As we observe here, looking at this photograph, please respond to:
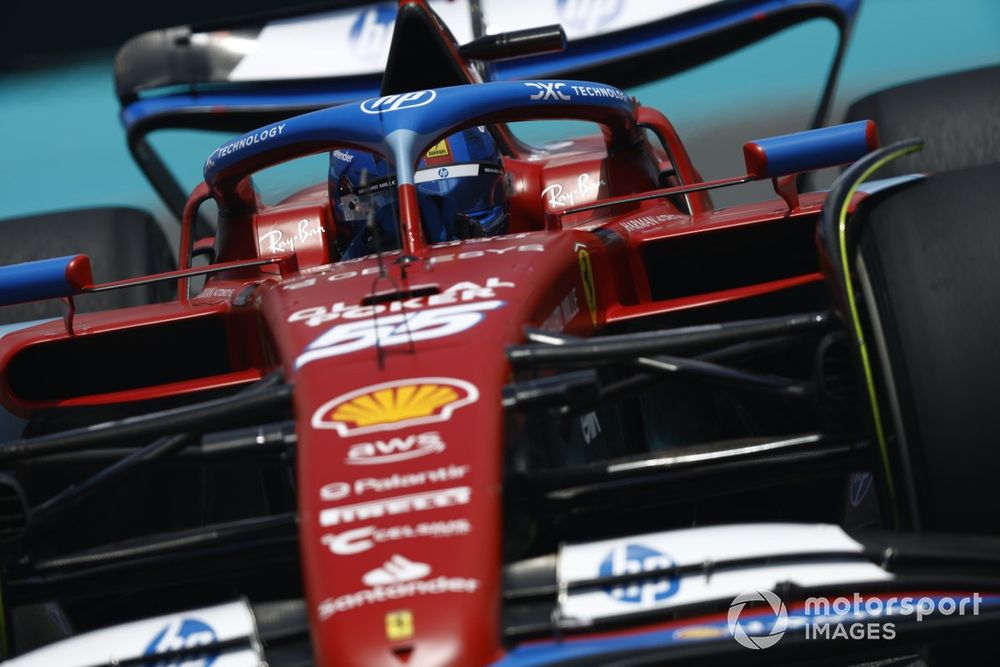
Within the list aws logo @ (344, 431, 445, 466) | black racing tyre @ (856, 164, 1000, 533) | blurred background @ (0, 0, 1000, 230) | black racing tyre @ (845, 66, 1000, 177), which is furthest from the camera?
blurred background @ (0, 0, 1000, 230)

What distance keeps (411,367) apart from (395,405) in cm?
10

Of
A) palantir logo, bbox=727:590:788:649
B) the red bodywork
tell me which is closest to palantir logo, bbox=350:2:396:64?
the red bodywork

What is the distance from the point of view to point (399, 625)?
1.69 meters

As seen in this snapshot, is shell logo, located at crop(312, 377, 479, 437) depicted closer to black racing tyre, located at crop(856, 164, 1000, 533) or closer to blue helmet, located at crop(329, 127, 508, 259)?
black racing tyre, located at crop(856, 164, 1000, 533)

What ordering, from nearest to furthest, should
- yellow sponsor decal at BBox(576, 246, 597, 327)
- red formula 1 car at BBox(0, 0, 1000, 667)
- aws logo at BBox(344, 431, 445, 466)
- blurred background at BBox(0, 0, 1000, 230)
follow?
red formula 1 car at BBox(0, 0, 1000, 667) → aws logo at BBox(344, 431, 445, 466) → yellow sponsor decal at BBox(576, 246, 597, 327) → blurred background at BBox(0, 0, 1000, 230)

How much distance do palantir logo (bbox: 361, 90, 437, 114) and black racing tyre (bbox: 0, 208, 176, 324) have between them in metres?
2.06

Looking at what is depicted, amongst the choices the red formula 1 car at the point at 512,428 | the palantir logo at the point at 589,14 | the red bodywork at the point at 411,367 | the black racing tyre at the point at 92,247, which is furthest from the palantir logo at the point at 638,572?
the palantir logo at the point at 589,14

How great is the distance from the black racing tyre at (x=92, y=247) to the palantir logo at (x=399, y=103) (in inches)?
81.2

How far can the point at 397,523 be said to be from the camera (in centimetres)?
182

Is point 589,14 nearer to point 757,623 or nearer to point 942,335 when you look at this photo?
point 942,335

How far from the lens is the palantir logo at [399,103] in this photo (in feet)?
10.0

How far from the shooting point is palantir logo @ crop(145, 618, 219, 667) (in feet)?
5.98

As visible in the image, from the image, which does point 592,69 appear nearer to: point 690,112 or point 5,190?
point 690,112

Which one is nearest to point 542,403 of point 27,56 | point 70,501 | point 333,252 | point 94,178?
point 70,501
